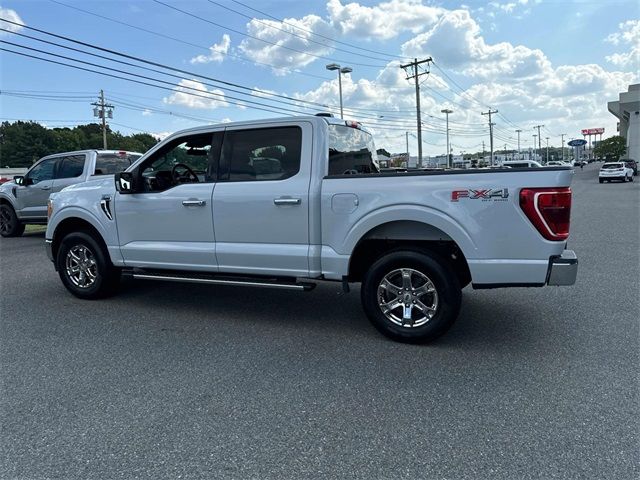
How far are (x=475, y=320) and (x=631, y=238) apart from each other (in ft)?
22.3

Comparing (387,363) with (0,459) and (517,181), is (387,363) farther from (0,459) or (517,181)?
(0,459)

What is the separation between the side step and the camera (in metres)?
4.74

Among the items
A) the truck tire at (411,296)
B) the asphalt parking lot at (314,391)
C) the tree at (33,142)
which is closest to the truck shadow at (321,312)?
the asphalt parking lot at (314,391)

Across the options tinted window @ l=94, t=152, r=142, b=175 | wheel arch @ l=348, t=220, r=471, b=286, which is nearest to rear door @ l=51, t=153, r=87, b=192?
tinted window @ l=94, t=152, r=142, b=175

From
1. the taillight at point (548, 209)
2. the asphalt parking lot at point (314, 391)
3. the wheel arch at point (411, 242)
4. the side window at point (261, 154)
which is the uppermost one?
the side window at point (261, 154)

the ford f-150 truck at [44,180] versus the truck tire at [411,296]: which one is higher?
the ford f-150 truck at [44,180]

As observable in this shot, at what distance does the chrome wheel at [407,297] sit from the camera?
14.1 feet

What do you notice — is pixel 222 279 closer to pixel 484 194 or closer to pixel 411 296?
pixel 411 296

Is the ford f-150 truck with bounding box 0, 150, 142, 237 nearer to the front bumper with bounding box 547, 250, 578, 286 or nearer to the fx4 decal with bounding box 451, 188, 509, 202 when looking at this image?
the fx4 decal with bounding box 451, 188, 509, 202

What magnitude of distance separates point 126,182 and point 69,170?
7.13m

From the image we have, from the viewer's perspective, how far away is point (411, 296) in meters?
4.36

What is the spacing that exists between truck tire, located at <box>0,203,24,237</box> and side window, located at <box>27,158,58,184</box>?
1.20 m

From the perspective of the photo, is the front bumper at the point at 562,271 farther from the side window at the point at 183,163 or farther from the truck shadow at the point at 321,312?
the side window at the point at 183,163

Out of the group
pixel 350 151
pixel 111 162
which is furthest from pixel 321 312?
pixel 111 162
